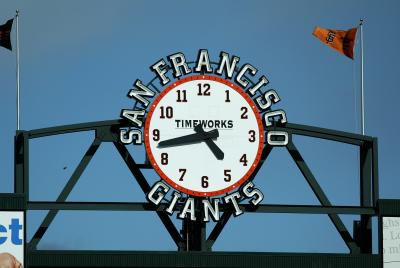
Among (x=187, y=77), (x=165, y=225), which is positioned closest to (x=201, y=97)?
(x=187, y=77)

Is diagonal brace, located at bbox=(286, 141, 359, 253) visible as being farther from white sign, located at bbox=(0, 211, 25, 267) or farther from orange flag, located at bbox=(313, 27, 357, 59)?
white sign, located at bbox=(0, 211, 25, 267)

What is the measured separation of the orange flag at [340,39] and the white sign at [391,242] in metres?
8.41

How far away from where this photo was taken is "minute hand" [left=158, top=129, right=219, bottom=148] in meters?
77.3

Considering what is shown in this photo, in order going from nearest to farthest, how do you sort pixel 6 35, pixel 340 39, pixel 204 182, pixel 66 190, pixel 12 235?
pixel 12 235 → pixel 66 190 → pixel 204 182 → pixel 6 35 → pixel 340 39

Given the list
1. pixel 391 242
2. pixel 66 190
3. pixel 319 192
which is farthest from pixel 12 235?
pixel 391 242

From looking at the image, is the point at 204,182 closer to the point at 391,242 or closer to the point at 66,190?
the point at 66,190

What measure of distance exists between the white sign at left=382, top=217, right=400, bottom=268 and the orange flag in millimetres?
8414

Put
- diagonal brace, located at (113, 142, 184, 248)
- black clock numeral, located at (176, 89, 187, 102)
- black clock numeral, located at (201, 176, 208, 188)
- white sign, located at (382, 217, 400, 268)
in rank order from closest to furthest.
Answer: white sign, located at (382, 217, 400, 268), diagonal brace, located at (113, 142, 184, 248), black clock numeral, located at (201, 176, 208, 188), black clock numeral, located at (176, 89, 187, 102)

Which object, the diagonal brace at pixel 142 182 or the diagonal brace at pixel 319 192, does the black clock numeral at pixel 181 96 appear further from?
the diagonal brace at pixel 319 192

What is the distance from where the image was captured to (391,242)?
7694 cm

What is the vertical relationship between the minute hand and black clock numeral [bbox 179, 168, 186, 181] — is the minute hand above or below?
above

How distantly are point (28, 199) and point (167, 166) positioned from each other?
628 cm

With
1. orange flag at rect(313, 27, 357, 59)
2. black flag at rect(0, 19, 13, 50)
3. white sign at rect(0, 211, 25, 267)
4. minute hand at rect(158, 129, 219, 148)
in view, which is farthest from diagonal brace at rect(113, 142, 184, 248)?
orange flag at rect(313, 27, 357, 59)

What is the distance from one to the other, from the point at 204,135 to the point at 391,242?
9.18 m
